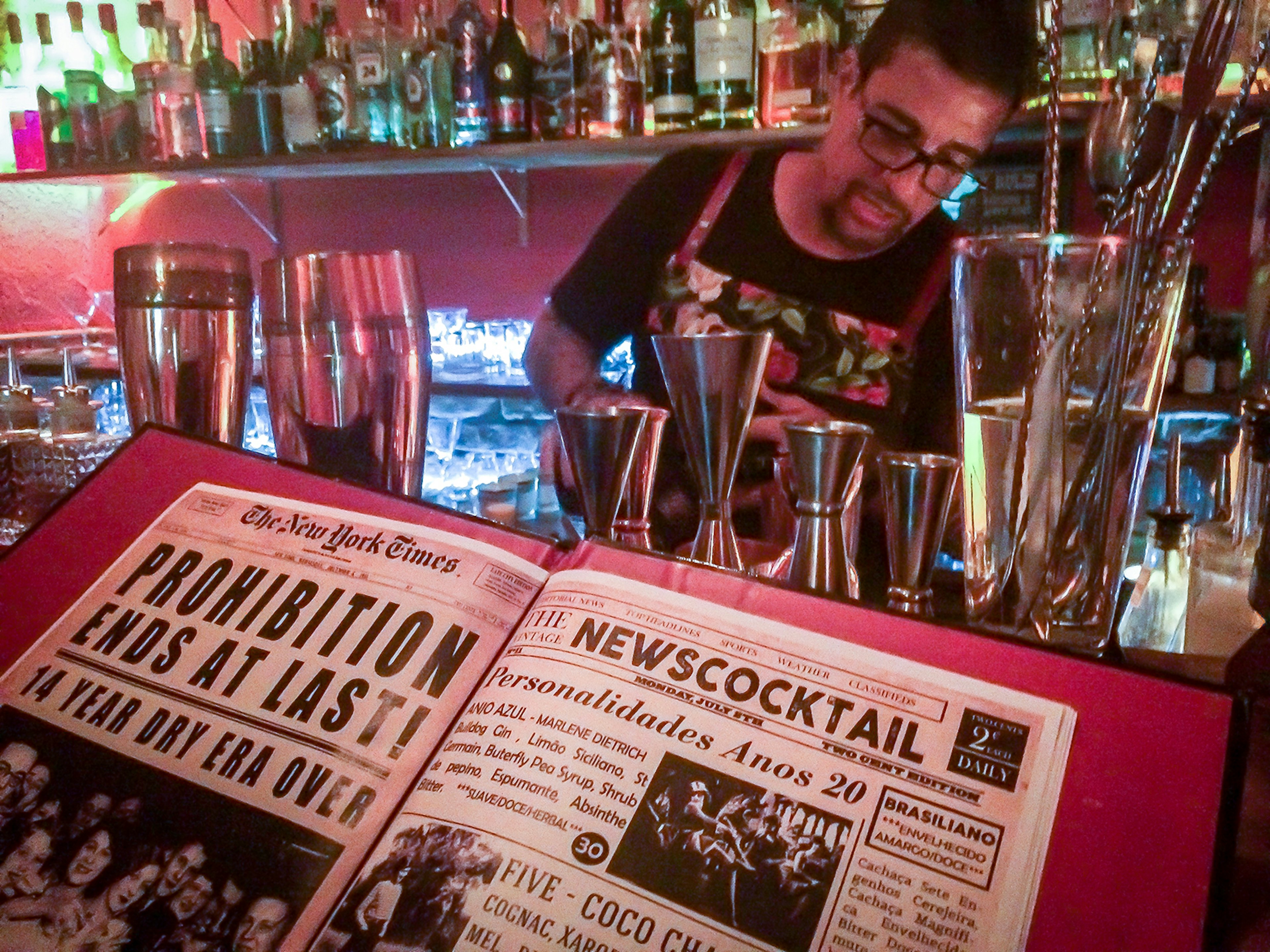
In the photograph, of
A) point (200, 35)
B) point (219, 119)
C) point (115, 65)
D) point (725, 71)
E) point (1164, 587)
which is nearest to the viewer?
point (1164, 587)

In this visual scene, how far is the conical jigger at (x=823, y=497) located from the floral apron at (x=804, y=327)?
98 centimetres

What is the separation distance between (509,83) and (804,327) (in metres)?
0.77

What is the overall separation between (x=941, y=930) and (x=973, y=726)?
64 mm

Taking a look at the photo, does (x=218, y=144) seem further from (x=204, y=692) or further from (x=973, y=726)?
(x=973, y=726)

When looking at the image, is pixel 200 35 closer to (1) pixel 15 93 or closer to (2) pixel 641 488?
(1) pixel 15 93

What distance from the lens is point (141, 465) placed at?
0.43 metres

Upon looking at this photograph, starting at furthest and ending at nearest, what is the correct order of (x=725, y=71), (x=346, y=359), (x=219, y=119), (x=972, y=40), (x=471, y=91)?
(x=219, y=119) < (x=471, y=91) < (x=725, y=71) < (x=972, y=40) < (x=346, y=359)

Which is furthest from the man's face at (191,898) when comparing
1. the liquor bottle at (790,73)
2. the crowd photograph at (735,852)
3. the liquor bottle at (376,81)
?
the liquor bottle at (376,81)

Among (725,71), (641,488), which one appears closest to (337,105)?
(725,71)

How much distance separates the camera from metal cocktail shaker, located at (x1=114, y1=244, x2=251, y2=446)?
52 centimetres

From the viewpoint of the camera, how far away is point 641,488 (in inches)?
17.7

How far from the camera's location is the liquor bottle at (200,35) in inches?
78.5

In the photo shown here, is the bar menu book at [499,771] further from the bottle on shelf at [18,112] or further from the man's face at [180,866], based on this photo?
the bottle on shelf at [18,112]

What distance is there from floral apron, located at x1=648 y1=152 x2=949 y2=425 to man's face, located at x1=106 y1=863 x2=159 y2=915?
1.16 m
